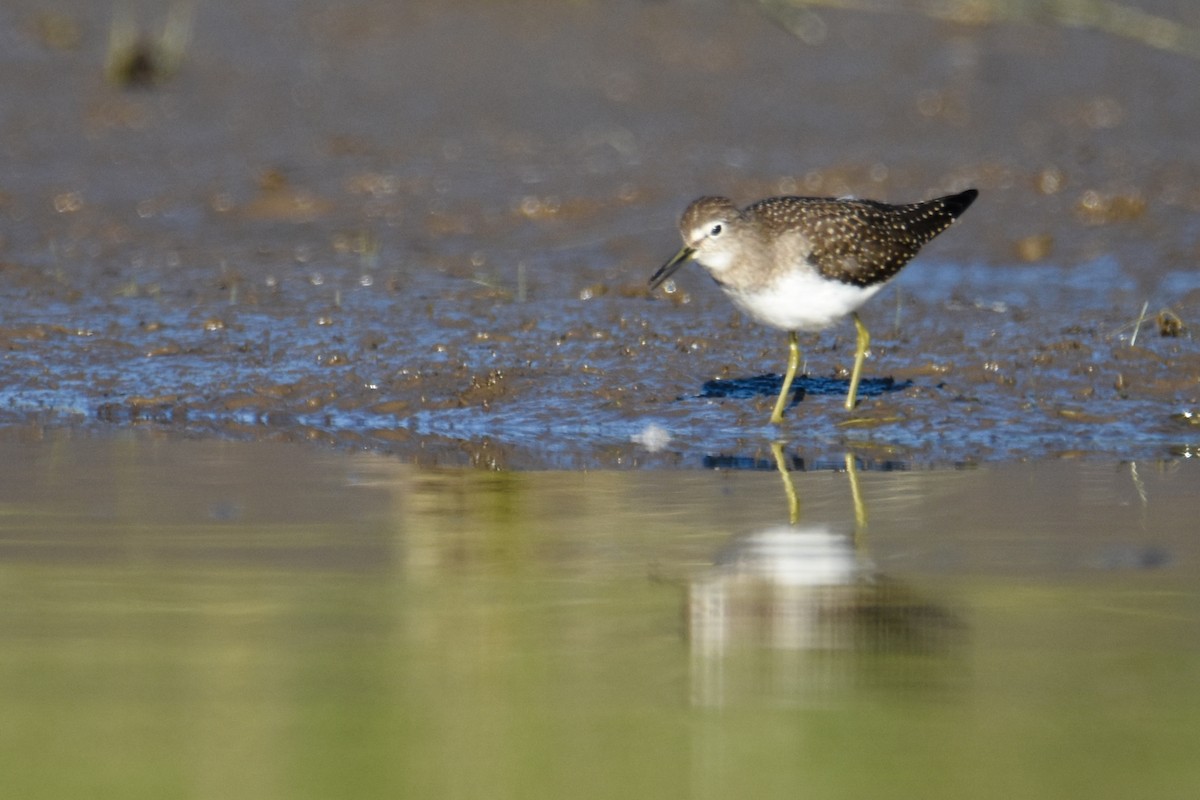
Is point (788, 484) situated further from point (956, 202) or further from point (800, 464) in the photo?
point (956, 202)

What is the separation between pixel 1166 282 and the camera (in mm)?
9602

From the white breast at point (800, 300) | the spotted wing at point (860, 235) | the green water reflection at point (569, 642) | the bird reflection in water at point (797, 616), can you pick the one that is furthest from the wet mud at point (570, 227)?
the bird reflection in water at point (797, 616)

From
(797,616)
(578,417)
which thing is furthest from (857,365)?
(797,616)

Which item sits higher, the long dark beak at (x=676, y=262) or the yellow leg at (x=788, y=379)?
the long dark beak at (x=676, y=262)

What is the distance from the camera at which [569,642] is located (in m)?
4.91

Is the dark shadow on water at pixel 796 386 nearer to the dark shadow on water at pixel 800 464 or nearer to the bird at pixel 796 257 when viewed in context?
the bird at pixel 796 257

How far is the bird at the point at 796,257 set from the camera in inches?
286

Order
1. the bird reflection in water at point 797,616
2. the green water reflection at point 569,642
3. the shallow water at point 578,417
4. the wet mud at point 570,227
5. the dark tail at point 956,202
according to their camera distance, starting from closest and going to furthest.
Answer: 1. the green water reflection at point 569,642
2. the shallow water at point 578,417
3. the bird reflection in water at point 797,616
4. the wet mud at point 570,227
5. the dark tail at point 956,202

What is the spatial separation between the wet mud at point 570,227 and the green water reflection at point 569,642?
2.73 feet

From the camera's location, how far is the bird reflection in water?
473cm

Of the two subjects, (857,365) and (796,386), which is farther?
(796,386)

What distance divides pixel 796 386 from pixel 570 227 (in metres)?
3.00

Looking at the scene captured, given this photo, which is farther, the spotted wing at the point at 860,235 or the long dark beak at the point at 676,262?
the long dark beak at the point at 676,262

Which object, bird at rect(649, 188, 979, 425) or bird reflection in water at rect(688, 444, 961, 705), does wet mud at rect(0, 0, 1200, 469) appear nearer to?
bird at rect(649, 188, 979, 425)
